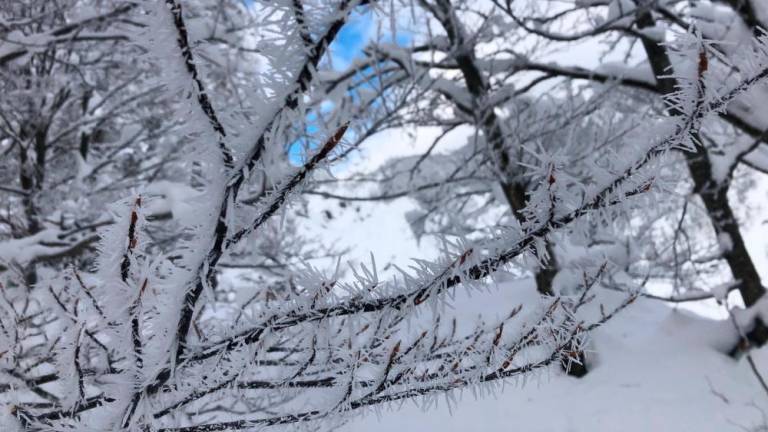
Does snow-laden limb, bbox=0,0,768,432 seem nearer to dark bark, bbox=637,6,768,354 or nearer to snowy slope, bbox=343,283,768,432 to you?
snowy slope, bbox=343,283,768,432

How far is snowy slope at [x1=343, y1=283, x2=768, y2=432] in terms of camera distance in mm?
3887

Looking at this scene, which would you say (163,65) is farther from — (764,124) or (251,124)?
(764,124)

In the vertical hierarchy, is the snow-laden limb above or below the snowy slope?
above

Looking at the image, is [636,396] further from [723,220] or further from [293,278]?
[293,278]

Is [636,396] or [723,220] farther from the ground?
[723,220]

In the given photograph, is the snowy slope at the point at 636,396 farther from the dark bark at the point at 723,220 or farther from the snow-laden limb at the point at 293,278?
the snow-laden limb at the point at 293,278

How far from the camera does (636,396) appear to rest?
4184 mm

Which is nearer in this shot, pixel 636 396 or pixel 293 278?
pixel 293 278

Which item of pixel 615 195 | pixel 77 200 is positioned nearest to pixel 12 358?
pixel 615 195

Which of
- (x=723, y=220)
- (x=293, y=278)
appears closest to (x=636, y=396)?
(x=723, y=220)

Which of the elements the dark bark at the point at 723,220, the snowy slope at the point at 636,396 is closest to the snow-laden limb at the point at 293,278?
the snowy slope at the point at 636,396

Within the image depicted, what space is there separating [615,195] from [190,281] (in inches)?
28.4

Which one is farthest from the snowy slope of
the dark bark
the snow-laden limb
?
the snow-laden limb

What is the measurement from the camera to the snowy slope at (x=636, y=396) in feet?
12.8
